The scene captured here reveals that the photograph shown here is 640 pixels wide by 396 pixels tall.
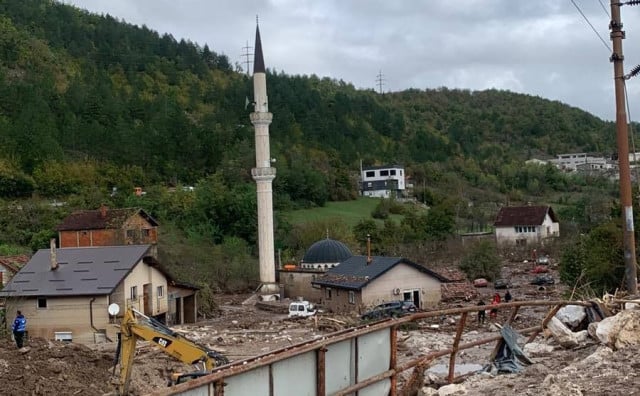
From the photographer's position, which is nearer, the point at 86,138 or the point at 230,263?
the point at 230,263

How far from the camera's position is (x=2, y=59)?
9038 cm

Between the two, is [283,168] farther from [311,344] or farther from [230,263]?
[311,344]

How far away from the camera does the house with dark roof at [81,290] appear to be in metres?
26.5

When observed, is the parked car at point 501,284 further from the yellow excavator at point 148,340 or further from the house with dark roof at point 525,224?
the yellow excavator at point 148,340

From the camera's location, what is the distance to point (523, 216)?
65062 mm

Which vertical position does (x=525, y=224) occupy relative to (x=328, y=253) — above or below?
above

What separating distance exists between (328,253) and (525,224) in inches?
1116

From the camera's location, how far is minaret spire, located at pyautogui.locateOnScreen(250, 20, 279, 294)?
147 ft

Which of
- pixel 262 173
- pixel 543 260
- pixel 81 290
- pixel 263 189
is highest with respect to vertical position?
pixel 262 173

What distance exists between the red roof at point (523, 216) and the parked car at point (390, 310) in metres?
Answer: 36.4

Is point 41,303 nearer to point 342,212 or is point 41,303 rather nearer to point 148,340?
point 148,340

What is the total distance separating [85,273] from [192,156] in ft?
166

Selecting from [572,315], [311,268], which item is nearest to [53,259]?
[311,268]

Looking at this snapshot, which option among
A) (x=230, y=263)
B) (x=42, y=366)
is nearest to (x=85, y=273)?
(x=42, y=366)
